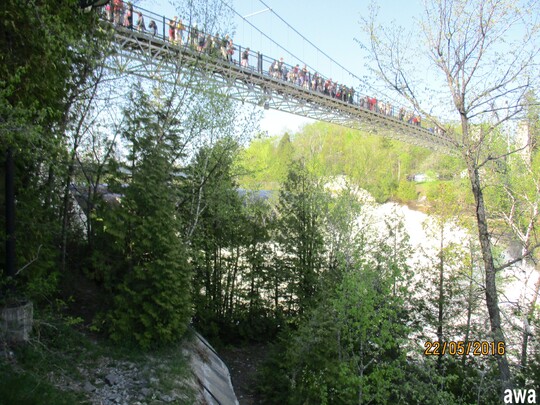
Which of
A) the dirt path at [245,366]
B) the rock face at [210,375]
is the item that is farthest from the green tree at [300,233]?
the rock face at [210,375]

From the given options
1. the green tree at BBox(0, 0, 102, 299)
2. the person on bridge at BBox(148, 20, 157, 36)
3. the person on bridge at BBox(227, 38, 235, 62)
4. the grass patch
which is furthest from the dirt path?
the person on bridge at BBox(148, 20, 157, 36)

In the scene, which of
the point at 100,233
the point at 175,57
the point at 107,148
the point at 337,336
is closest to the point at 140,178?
the point at 100,233

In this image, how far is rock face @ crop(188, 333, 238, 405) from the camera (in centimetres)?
778

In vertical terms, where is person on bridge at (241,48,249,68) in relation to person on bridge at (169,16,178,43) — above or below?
above

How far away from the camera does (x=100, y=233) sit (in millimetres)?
8859

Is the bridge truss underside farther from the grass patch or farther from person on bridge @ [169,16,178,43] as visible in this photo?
the grass patch

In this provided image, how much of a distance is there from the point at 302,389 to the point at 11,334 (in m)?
6.04

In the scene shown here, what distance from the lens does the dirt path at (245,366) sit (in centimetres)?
1040

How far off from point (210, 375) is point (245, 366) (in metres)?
3.88

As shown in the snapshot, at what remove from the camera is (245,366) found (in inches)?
487

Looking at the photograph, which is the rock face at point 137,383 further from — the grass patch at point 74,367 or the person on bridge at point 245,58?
the person on bridge at point 245,58
